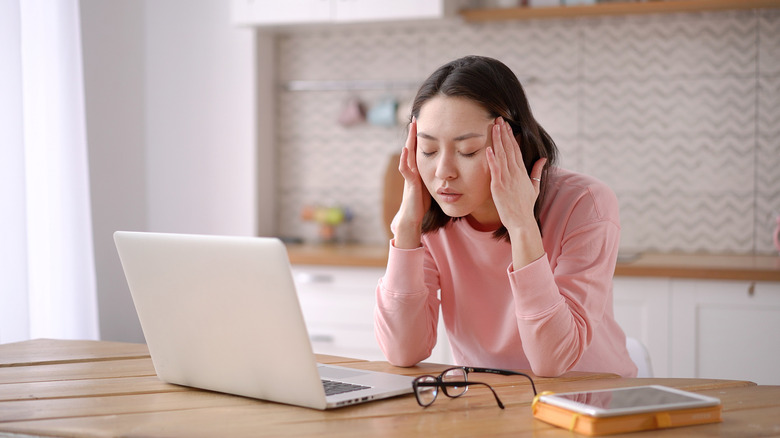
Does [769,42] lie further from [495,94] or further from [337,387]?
[337,387]

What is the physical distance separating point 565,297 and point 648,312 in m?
1.50

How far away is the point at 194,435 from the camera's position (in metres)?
1.02

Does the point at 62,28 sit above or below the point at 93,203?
above

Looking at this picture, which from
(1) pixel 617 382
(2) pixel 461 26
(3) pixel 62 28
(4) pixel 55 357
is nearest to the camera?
(1) pixel 617 382

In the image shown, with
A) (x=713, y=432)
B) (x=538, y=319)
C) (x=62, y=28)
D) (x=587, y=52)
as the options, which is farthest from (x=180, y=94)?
(x=713, y=432)

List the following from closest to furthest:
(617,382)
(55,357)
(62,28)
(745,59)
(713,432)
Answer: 1. (713,432)
2. (617,382)
3. (55,357)
4. (62,28)
5. (745,59)

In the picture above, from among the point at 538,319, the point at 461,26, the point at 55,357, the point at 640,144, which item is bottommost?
the point at 55,357

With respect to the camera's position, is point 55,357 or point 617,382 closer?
point 617,382

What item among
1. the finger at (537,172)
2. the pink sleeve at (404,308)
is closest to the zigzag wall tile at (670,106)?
the finger at (537,172)

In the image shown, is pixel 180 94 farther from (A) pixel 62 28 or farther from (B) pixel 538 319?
(B) pixel 538 319

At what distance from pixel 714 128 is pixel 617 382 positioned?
2.28m

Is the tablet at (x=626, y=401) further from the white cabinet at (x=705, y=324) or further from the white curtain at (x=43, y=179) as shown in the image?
the white curtain at (x=43, y=179)

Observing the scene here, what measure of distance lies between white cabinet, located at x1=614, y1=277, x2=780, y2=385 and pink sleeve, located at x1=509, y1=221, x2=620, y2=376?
55.1 inches

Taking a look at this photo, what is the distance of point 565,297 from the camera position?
Answer: 1.46 meters
